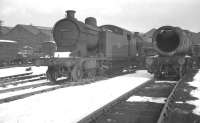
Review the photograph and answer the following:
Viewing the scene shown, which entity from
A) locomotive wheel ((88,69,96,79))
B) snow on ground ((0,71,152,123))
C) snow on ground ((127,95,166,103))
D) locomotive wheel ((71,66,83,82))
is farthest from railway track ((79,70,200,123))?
locomotive wheel ((88,69,96,79))

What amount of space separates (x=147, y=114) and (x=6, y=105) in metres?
4.25

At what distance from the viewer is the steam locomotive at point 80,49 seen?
1262 cm

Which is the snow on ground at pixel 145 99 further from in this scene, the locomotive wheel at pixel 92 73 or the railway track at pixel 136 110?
the locomotive wheel at pixel 92 73

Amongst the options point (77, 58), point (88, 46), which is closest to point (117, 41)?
point (88, 46)

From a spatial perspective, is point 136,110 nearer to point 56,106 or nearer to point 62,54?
point 56,106

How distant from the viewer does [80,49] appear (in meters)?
13.3

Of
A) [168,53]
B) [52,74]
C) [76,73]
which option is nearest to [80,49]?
[76,73]

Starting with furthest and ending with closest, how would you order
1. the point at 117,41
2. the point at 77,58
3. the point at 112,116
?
the point at 117,41, the point at 77,58, the point at 112,116

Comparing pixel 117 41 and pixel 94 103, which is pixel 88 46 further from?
pixel 94 103

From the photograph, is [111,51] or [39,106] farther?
[111,51]

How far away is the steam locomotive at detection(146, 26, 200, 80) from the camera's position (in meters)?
13.7

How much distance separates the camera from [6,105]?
24.6ft

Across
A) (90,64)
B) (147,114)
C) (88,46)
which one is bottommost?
(147,114)

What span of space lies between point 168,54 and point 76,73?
5364 mm
